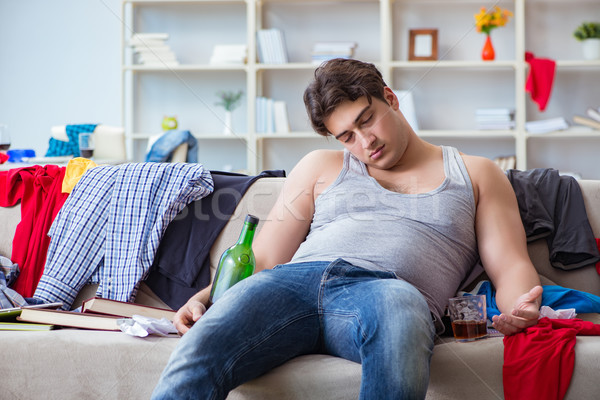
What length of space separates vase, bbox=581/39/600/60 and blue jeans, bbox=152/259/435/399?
3.48m

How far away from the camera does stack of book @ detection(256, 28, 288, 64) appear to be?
444cm

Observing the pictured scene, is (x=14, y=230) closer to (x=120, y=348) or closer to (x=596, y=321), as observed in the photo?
(x=120, y=348)

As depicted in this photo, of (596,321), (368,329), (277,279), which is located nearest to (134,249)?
(277,279)

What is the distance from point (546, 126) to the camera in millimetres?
4355

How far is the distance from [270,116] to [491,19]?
Answer: 1.59 metres

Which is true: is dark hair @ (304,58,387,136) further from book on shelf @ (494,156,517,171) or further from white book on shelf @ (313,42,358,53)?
book on shelf @ (494,156,517,171)

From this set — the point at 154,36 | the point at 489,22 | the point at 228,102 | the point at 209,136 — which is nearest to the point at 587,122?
the point at 489,22

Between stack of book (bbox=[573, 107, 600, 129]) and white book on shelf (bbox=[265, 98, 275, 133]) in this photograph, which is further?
white book on shelf (bbox=[265, 98, 275, 133])

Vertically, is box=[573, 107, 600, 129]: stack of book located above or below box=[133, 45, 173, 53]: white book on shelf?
below

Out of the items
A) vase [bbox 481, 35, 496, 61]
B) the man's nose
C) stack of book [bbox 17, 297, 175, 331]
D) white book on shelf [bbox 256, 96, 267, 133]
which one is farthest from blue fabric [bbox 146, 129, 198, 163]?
vase [bbox 481, 35, 496, 61]

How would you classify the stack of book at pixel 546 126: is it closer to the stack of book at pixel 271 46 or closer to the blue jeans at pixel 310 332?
the stack of book at pixel 271 46

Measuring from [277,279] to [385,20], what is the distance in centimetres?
330

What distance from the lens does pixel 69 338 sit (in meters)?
1.54

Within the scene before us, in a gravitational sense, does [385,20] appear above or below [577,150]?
above
